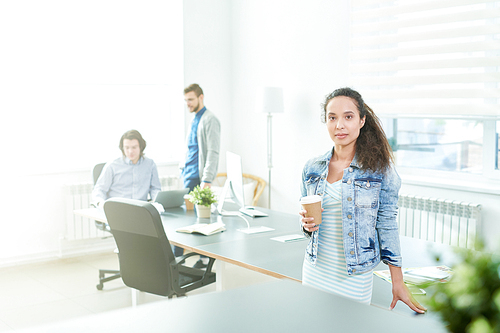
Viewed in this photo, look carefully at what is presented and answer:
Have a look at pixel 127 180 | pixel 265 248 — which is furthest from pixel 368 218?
pixel 127 180

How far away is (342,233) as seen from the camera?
1.98 meters

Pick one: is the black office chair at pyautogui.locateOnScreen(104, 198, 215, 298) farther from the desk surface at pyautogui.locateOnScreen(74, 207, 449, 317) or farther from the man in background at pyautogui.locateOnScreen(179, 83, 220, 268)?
the man in background at pyautogui.locateOnScreen(179, 83, 220, 268)

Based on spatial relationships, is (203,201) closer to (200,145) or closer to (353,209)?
(200,145)

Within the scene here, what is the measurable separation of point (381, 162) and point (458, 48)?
2595mm

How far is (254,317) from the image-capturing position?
3.02 feet

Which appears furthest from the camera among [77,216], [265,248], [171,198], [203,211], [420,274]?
[77,216]

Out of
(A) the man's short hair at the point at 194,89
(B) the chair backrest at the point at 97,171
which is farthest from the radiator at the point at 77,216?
(A) the man's short hair at the point at 194,89

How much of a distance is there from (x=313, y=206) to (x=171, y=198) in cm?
232

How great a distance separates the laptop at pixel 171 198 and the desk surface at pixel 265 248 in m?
0.27

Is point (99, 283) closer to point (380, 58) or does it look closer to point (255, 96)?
point (255, 96)

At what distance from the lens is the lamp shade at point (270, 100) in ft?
17.7

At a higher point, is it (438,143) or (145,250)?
(438,143)

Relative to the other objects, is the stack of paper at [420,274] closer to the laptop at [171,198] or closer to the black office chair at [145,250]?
the black office chair at [145,250]

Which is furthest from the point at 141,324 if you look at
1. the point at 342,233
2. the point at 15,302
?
the point at 15,302
